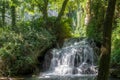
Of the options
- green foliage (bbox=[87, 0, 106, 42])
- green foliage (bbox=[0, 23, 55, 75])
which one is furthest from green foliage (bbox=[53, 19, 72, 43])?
green foliage (bbox=[87, 0, 106, 42])

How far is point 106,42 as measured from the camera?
238 inches

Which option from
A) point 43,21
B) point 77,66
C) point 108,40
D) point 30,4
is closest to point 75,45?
point 77,66

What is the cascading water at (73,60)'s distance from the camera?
16.0 meters

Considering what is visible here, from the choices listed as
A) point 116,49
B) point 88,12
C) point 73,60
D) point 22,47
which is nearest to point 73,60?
point 73,60

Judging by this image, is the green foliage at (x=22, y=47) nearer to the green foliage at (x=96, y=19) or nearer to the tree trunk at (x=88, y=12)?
the green foliage at (x=96, y=19)

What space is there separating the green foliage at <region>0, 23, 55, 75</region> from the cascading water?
94 centimetres

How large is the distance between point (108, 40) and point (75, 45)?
40.4 ft

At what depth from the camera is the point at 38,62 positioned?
1723 cm

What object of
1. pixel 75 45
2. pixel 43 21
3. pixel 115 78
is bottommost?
pixel 115 78

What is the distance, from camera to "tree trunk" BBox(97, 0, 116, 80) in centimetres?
607

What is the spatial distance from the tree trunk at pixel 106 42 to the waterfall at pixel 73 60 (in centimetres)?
948

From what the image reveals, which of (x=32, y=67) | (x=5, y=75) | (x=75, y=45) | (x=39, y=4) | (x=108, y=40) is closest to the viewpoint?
(x=108, y=40)

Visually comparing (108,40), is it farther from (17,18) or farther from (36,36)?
(17,18)

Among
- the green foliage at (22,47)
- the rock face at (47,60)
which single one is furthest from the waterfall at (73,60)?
the green foliage at (22,47)
